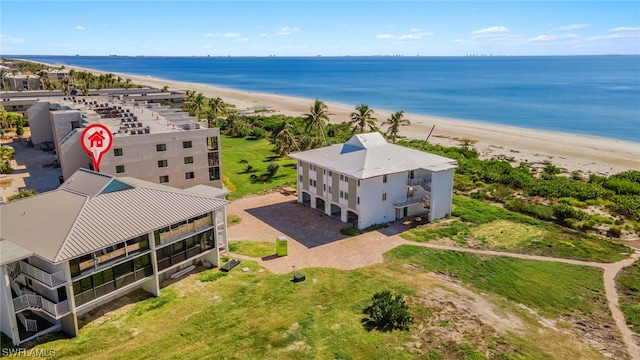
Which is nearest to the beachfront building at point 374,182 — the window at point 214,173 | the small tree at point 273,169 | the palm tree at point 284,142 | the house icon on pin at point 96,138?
the window at point 214,173

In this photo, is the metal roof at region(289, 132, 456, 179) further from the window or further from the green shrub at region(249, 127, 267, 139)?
the green shrub at region(249, 127, 267, 139)

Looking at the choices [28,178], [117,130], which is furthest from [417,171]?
[28,178]

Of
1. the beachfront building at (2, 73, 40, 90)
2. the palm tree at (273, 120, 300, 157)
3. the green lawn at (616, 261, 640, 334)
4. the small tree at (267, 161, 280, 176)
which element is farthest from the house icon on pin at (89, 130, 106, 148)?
the beachfront building at (2, 73, 40, 90)

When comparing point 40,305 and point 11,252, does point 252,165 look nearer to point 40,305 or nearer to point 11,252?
point 40,305

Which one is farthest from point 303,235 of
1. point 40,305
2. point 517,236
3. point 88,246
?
point 40,305

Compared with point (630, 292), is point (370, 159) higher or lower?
higher

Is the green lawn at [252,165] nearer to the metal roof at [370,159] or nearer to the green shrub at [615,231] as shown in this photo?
the metal roof at [370,159]

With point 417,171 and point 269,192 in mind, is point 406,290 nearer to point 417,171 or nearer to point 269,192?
point 417,171
